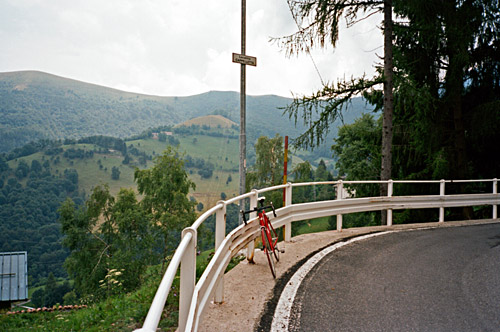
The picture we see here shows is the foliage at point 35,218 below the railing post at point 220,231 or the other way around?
below

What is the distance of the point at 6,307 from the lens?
37.7 metres

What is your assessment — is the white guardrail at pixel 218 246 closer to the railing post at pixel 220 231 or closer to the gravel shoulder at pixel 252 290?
the railing post at pixel 220 231

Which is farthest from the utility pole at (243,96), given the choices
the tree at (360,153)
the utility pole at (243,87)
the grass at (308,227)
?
the grass at (308,227)

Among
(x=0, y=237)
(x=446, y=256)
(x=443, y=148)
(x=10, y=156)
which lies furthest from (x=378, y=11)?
(x=10, y=156)

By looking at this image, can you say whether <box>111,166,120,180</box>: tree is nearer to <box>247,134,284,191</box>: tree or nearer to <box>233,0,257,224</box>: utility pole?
<box>247,134,284,191</box>: tree

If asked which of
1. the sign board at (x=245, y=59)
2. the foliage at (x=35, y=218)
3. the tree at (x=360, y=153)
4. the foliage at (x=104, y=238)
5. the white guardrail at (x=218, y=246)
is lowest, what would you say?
the foliage at (x=35, y=218)

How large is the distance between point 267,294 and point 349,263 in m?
2.13

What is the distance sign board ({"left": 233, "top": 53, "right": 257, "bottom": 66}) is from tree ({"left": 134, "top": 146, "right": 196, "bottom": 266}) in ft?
108

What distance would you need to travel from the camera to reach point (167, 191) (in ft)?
142

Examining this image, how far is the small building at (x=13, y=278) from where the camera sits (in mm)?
36844

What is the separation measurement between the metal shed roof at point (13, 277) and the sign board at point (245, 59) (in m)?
38.1

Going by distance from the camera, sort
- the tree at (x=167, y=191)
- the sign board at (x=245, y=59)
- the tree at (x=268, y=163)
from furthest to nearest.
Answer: the tree at (x=268, y=163) → the tree at (x=167, y=191) → the sign board at (x=245, y=59)

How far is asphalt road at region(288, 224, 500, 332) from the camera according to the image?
4.03 metres

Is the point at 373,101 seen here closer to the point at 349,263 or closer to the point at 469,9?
the point at 469,9
